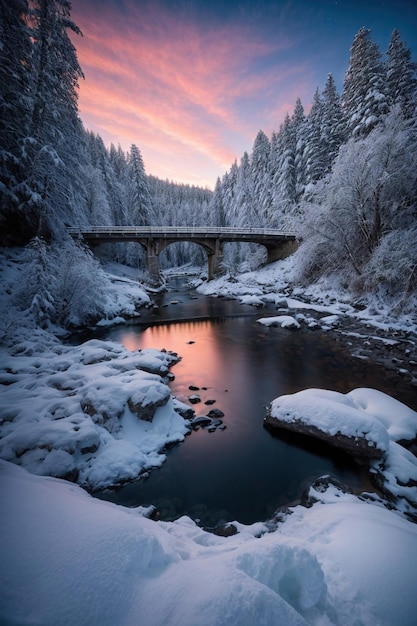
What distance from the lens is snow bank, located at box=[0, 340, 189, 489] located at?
4441 millimetres

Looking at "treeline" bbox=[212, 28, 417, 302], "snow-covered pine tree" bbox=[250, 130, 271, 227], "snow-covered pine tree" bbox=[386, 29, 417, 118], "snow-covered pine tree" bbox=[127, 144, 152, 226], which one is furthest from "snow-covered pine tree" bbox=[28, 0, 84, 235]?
"snow-covered pine tree" bbox=[250, 130, 271, 227]

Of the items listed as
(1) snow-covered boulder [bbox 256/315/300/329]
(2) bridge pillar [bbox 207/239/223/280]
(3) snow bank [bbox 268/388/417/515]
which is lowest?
(3) snow bank [bbox 268/388/417/515]

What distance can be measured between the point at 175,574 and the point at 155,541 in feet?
1.09

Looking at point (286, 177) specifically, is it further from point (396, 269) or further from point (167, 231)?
point (396, 269)

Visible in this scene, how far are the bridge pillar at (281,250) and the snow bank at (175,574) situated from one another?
32678 millimetres

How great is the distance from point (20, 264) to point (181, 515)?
16.2m

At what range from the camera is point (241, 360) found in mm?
11273

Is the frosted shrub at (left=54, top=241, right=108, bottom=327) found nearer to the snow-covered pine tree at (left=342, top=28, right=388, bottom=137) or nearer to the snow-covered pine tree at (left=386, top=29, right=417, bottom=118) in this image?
the snow-covered pine tree at (left=342, top=28, right=388, bottom=137)

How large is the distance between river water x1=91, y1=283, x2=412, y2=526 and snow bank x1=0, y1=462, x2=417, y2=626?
160 centimetres

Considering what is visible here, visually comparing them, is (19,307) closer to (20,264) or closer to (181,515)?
(20,264)

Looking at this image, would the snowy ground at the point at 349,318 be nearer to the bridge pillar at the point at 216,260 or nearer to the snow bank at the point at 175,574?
the bridge pillar at the point at 216,260

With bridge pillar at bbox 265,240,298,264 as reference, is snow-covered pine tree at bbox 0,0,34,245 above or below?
above

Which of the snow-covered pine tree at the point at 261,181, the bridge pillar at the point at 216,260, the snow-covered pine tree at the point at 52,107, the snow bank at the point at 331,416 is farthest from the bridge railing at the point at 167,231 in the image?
the snow bank at the point at 331,416

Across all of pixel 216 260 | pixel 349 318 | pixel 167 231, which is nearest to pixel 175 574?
pixel 349 318
